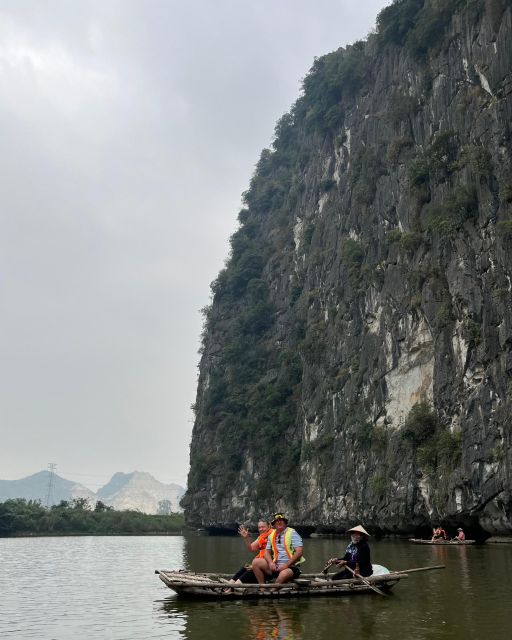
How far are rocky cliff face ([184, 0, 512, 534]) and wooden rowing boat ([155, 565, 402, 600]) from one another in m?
16.0

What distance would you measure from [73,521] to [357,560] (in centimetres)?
6074

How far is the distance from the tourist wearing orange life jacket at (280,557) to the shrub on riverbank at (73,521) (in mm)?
56234

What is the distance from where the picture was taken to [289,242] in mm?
61281

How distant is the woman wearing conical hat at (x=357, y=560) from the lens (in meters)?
12.5

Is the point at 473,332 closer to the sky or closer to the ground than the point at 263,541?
closer to the sky

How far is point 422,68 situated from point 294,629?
1484 inches

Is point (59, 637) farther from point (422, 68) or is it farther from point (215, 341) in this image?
point (215, 341)

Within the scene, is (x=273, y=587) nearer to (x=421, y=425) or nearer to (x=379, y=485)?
(x=421, y=425)

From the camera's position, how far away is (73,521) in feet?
221

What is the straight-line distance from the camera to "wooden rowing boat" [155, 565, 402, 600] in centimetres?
1156

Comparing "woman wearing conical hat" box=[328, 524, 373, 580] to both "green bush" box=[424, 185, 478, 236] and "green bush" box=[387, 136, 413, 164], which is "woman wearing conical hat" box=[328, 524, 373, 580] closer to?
"green bush" box=[424, 185, 478, 236]

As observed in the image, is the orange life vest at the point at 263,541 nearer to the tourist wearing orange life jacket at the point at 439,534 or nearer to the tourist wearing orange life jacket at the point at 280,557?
the tourist wearing orange life jacket at the point at 280,557

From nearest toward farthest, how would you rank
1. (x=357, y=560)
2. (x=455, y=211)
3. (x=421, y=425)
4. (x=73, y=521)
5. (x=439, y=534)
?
(x=357, y=560) → (x=439, y=534) → (x=455, y=211) → (x=421, y=425) → (x=73, y=521)

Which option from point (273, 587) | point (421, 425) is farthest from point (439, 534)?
point (273, 587)
